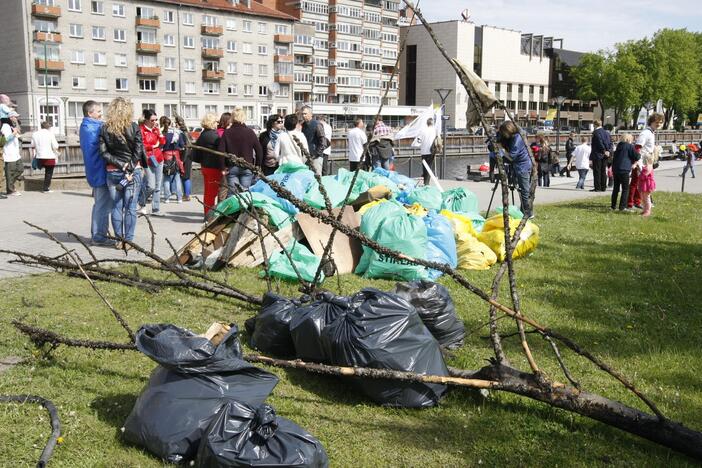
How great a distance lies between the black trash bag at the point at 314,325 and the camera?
4.23 meters

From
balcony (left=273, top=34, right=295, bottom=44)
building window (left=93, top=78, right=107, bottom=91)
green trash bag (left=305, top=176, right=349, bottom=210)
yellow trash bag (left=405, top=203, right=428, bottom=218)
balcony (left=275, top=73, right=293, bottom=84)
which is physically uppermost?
balcony (left=273, top=34, right=295, bottom=44)

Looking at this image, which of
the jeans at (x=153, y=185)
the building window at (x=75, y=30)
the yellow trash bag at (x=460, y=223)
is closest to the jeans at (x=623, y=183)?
the yellow trash bag at (x=460, y=223)

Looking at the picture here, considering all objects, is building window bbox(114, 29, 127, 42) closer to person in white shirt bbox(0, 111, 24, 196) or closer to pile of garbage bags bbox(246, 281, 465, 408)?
person in white shirt bbox(0, 111, 24, 196)

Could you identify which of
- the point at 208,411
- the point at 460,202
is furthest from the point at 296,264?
the point at 460,202

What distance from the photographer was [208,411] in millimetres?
3367

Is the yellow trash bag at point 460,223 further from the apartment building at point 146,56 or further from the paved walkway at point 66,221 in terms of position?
the apartment building at point 146,56

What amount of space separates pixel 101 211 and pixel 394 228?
12.6ft

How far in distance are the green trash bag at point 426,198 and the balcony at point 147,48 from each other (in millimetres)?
61861

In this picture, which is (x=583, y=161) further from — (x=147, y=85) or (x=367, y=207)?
(x=147, y=85)

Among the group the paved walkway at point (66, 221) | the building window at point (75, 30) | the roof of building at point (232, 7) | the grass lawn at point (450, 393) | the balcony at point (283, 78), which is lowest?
the grass lawn at point (450, 393)

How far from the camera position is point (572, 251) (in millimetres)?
9336

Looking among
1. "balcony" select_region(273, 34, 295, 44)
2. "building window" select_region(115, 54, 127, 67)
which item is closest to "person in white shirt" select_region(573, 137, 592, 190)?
"building window" select_region(115, 54, 127, 67)

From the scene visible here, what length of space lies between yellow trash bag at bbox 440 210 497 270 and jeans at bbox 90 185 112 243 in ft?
13.9

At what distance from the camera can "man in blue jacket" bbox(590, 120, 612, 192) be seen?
16.8m
